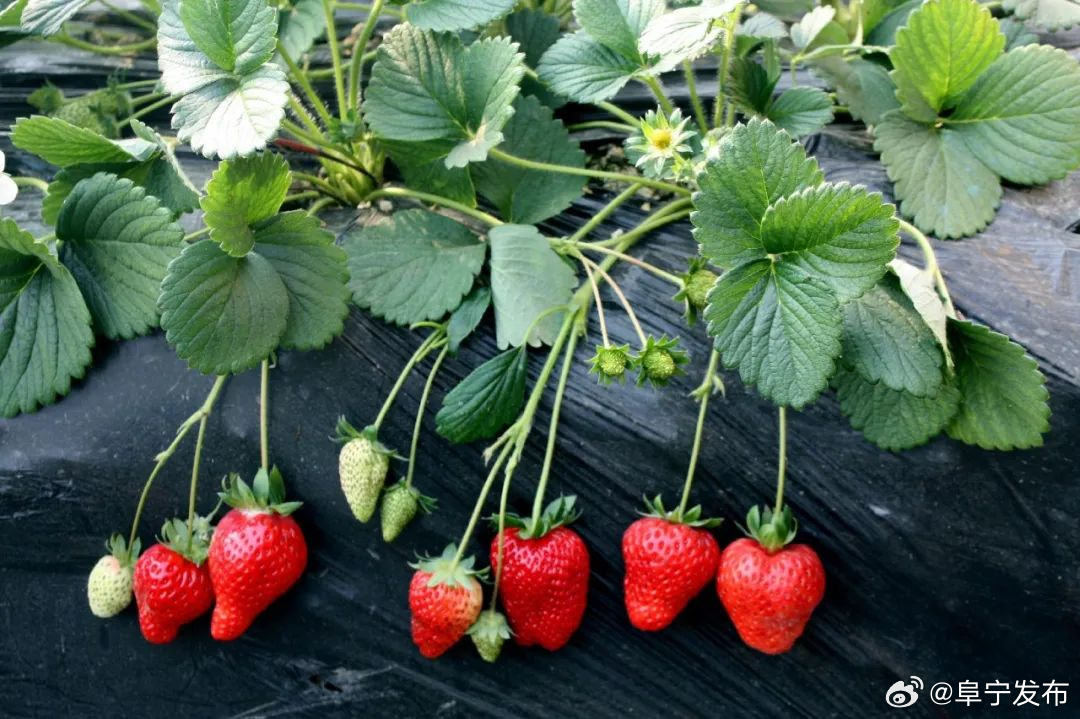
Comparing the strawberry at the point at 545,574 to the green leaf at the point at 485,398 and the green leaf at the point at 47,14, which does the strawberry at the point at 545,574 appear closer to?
the green leaf at the point at 485,398

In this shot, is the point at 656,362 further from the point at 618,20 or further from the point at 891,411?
the point at 618,20

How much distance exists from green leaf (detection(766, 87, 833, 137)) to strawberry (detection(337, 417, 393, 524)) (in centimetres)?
46

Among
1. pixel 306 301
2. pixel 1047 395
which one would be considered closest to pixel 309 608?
pixel 306 301

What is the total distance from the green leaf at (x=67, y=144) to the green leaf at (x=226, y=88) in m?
0.09

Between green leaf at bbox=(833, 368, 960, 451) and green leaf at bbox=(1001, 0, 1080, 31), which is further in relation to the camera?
green leaf at bbox=(1001, 0, 1080, 31)

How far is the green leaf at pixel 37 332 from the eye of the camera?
0.85m

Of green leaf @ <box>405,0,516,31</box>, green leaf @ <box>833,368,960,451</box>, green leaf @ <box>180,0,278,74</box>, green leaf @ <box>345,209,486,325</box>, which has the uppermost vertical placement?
green leaf @ <box>180,0,278,74</box>

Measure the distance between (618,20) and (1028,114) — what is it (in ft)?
1.20

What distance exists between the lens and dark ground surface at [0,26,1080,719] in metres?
0.81

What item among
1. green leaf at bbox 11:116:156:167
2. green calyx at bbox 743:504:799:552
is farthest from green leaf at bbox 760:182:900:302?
green leaf at bbox 11:116:156:167

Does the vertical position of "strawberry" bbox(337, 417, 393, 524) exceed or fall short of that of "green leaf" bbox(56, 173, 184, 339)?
it falls short

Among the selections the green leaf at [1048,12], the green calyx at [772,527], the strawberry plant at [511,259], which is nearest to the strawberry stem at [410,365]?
the strawberry plant at [511,259]

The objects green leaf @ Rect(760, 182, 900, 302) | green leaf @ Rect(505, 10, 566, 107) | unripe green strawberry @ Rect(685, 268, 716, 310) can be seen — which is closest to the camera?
green leaf @ Rect(760, 182, 900, 302)

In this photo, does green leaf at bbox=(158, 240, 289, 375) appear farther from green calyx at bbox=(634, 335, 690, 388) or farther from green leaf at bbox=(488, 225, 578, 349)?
green calyx at bbox=(634, 335, 690, 388)
